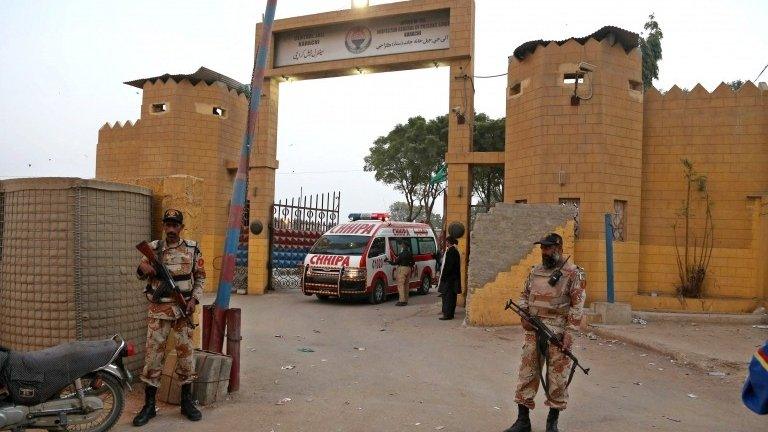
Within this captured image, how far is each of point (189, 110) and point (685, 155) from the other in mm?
12180

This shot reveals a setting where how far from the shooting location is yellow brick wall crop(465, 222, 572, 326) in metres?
10.0

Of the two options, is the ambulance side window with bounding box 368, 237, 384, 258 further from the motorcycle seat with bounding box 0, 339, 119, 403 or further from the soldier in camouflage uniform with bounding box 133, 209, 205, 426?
the motorcycle seat with bounding box 0, 339, 119, 403

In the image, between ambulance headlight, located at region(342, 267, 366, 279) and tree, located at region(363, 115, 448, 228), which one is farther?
tree, located at region(363, 115, 448, 228)

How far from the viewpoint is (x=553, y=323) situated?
4.71 m

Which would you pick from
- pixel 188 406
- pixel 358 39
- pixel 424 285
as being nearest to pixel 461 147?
pixel 358 39

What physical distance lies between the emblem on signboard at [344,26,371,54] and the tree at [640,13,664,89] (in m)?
15.6

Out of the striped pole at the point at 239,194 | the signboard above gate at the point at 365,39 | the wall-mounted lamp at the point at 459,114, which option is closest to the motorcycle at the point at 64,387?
the striped pole at the point at 239,194

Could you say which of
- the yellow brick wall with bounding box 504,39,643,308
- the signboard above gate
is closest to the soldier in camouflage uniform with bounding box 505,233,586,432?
the yellow brick wall with bounding box 504,39,643,308

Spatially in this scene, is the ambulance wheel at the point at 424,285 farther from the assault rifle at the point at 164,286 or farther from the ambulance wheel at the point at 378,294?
the assault rifle at the point at 164,286

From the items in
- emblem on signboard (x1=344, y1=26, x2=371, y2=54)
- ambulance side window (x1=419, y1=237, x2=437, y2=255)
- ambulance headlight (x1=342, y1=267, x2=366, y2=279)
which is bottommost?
ambulance headlight (x1=342, y1=267, x2=366, y2=279)

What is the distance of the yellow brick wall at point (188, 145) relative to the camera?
604 inches

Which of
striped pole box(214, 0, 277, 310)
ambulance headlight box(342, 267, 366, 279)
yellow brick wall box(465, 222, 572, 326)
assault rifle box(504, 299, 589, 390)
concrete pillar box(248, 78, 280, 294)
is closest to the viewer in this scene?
assault rifle box(504, 299, 589, 390)

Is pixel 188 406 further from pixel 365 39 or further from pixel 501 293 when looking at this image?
pixel 365 39

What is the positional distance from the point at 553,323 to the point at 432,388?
1.87 m
